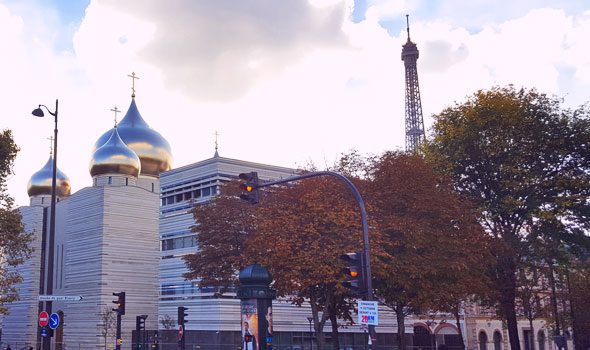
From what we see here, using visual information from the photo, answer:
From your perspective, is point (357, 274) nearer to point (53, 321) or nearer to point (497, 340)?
point (53, 321)

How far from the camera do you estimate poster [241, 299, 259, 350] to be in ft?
75.6

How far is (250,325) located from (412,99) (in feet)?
265

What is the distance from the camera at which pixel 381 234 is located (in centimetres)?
2975

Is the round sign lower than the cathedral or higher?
lower

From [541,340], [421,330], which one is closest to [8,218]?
[421,330]

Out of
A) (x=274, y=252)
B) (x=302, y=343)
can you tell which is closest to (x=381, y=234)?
(x=274, y=252)

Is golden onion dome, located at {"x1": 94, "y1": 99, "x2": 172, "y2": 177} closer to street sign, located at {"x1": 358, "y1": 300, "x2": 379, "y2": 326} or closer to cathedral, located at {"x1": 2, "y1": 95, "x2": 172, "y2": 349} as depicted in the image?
cathedral, located at {"x1": 2, "y1": 95, "x2": 172, "y2": 349}

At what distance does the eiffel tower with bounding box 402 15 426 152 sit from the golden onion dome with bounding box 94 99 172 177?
125 feet

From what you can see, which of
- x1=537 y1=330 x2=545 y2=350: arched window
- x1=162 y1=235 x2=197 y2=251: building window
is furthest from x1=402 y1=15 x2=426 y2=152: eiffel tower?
x1=162 y1=235 x2=197 y2=251: building window

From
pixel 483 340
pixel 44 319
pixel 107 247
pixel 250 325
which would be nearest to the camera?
pixel 44 319

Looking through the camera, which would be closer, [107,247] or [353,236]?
[353,236]

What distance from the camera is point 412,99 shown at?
99812 millimetres

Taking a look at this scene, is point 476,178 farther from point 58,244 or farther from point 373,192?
point 58,244

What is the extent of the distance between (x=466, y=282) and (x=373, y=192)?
647 cm
